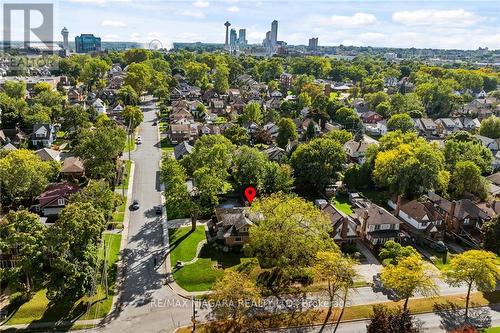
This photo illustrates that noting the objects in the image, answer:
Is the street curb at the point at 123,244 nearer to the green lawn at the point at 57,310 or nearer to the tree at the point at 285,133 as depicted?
the green lawn at the point at 57,310

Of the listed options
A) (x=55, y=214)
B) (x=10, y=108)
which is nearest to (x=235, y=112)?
(x=10, y=108)

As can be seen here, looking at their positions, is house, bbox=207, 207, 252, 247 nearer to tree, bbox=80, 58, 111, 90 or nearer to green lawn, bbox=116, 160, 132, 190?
green lawn, bbox=116, 160, 132, 190

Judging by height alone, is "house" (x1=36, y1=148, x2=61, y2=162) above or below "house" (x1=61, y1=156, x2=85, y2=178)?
above

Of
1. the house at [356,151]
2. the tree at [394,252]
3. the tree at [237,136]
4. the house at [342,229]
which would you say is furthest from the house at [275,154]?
the tree at [394,252]

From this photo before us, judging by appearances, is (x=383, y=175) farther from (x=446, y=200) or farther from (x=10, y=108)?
(x=10, y=108)

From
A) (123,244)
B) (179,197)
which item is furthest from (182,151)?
(123,244)

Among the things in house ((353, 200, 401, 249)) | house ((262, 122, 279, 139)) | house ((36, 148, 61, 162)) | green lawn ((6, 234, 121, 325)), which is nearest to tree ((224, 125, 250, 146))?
house ((262, 122, 279, 139))
